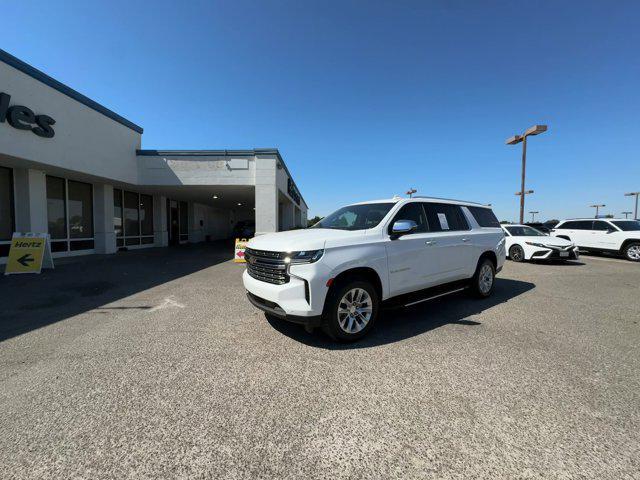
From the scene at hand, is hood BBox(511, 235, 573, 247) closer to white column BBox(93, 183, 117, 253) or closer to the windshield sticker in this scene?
the windshield sticker

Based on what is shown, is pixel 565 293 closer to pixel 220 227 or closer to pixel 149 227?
pixel 149 227

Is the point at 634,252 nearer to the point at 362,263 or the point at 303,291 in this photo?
the point at 362,263

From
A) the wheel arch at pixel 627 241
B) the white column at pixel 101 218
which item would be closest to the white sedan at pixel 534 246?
the wheel arch at pixel 627 241

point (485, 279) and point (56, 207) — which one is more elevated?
point (56, 207)

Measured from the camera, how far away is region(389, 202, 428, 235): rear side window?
443cm

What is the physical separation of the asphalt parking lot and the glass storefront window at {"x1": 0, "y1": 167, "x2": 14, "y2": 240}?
786cm

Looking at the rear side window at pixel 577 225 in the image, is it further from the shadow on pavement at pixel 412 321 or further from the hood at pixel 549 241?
the shadow on pavement at pixel 412 321

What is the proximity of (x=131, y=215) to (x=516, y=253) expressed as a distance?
18745 millimetres

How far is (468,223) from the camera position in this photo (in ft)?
17.9

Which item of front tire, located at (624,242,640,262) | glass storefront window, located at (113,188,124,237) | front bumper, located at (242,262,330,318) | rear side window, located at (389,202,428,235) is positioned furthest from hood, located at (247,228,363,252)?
front tire, located at (624,242,640,262)

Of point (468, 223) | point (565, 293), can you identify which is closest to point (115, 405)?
point (468, 223)

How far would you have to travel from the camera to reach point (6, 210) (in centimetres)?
1027

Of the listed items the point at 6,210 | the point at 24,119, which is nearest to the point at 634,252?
the point at 24,119

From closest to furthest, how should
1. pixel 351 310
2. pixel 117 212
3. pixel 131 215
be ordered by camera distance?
pixel 351 310 < pixel 117 212 < pixel 131 215
